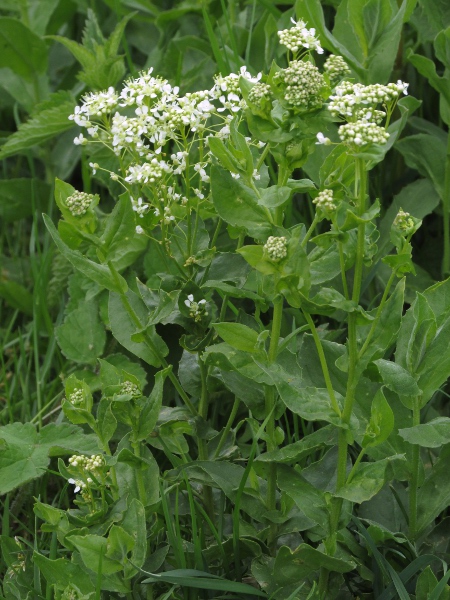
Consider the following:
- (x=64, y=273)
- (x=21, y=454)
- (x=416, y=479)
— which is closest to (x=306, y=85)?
(x=416, y=479)

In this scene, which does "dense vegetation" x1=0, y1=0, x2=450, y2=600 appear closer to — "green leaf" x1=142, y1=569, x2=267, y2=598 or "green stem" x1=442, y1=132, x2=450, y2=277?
"green leaf" x1=142, y1=569, x2=267, y2=598

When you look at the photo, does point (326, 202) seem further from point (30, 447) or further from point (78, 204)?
point (30, 447)

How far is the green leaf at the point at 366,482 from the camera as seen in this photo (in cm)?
177

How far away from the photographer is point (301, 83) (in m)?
1.63

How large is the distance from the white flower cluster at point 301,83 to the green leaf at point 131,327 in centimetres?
69

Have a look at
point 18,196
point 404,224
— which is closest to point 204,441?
point 404,224

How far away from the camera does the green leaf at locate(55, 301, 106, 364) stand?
278 centimetres

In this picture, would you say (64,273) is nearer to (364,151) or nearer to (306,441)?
(306,441)

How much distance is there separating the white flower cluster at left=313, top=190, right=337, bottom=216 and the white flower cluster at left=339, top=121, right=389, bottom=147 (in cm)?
11

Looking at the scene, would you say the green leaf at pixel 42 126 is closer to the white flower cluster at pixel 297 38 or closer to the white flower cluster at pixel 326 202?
the white flower cluster at pixel 297 38

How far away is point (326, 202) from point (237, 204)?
0.22m

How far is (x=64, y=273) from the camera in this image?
320 cm

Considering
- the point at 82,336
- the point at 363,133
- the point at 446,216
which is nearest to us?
the point at 363,133

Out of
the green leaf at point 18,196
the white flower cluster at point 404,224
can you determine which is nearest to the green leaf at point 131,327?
the white flower cluster at point 404,224
